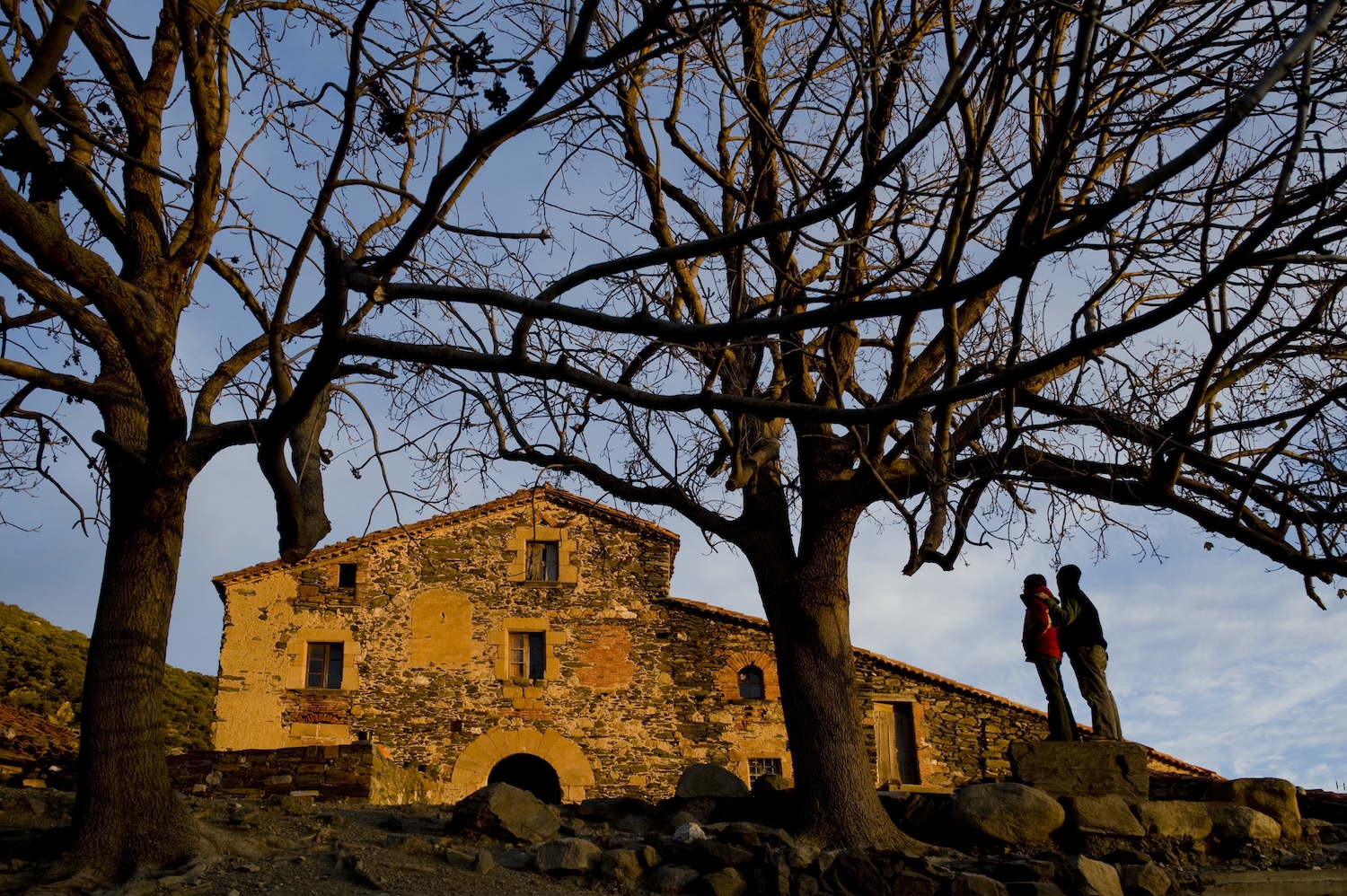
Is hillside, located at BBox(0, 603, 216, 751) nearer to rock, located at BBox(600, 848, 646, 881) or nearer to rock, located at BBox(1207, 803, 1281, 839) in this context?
rock, located at BBox(600, 848, 646, 881)

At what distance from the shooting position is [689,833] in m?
6.95

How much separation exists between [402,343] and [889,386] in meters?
3.87

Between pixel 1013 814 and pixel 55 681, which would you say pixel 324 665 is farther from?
pixel 1013 814

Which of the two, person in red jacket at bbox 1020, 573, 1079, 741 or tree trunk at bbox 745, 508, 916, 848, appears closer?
tree trunk at bbox 745, 508, 916, 848

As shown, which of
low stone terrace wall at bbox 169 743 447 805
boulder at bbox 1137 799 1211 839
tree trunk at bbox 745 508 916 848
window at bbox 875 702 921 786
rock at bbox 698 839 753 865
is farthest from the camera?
window at bbox 875 702 921 786

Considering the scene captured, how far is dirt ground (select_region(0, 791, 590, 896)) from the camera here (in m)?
5.62

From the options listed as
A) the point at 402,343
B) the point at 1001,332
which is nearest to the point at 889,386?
the point at 1001,332

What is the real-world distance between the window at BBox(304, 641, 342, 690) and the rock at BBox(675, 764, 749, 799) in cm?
1275

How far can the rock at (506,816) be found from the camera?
277 inches

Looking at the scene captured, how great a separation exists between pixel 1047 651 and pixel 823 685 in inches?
77.2

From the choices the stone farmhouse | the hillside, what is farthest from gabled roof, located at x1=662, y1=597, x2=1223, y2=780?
the hillside

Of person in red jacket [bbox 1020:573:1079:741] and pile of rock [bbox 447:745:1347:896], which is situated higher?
person in red jacket [bbox 1020:573:1079:741]

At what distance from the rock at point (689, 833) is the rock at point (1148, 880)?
8.35 ft

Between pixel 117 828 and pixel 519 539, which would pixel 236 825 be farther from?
pixel 519 539
